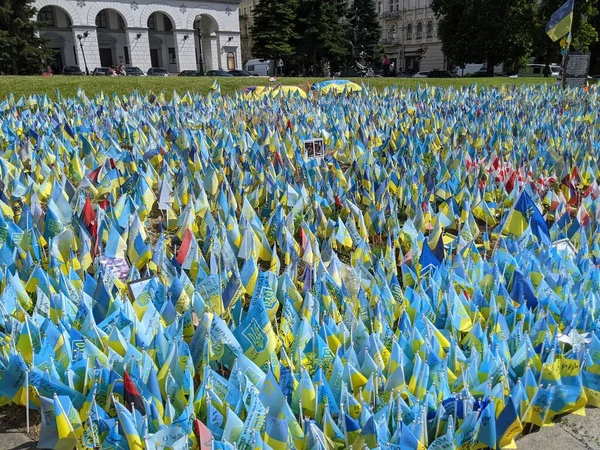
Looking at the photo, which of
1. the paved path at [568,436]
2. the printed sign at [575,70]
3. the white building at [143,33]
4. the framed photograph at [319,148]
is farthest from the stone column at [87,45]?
the paved path at [568,436]

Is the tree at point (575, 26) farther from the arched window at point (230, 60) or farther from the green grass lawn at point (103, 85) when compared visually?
the arched window at point (230, 60)

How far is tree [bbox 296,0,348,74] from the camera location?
4628 cm

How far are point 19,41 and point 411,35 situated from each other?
5083 cm

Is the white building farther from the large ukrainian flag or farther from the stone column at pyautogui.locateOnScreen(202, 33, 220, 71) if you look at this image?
the large ukrainian flag

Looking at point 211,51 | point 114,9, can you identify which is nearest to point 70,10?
point 114,9

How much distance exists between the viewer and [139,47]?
50.2 meters

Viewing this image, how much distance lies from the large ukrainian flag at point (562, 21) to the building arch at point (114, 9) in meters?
43.5

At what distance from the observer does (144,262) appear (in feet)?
12.4

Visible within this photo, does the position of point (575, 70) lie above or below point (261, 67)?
below

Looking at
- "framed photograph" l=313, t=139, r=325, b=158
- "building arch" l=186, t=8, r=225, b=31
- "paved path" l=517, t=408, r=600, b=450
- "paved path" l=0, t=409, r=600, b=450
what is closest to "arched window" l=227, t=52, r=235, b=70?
"building arch" l=186, t=8, r=225, b=31

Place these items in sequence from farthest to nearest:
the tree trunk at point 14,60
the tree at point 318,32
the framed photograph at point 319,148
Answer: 1. the tree at point 318,32
2. the tree trunk at point 14,60
3. the framed photograph at point 319,148

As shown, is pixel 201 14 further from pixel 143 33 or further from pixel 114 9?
pixel 114 9

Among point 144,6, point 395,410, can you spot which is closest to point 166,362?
point 395,410

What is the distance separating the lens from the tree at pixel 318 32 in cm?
4628
